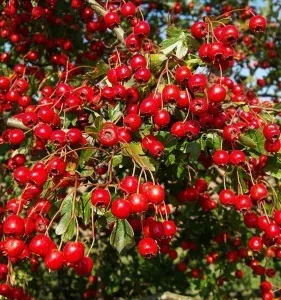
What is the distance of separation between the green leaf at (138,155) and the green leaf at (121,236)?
296 mm

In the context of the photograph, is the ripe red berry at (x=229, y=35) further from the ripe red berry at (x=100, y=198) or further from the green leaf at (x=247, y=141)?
the ripe red berry at (x=100, y=198)

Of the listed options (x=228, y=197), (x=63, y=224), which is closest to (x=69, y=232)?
(x=63, y=224)

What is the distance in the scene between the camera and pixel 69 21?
355cm

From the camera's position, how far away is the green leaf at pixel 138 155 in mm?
1988

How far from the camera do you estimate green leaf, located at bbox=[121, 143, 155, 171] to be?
1988 millimetres

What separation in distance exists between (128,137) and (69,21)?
5.81 feet

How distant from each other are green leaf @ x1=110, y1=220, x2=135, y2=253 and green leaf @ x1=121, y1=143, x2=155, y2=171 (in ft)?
0.97

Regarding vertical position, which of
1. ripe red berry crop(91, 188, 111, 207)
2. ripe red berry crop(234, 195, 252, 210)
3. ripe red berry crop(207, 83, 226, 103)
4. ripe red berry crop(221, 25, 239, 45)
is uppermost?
ripe red berry crop(221, 25, 239, 45)

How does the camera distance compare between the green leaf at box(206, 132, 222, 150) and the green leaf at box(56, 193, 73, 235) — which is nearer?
the green leaf at box(56, 193, 73, 235)

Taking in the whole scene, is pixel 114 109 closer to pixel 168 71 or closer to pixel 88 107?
pixel 88 107

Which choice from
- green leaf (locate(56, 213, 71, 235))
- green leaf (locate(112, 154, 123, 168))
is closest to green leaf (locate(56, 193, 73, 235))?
green leaf (locate(56, 213, 71, 235))

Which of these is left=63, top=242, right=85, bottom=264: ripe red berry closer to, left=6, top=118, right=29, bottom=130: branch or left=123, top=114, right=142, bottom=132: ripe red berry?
left=123, top=114, right=142, bottom=132: ripe red berry

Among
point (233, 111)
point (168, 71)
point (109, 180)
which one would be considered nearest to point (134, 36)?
point (168, 71)

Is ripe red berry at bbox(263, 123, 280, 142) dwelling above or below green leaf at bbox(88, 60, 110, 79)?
below
